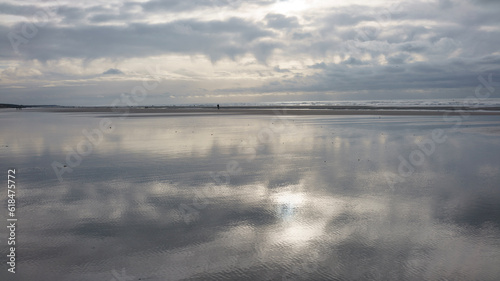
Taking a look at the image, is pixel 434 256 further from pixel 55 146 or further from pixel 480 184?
pixel 55 146

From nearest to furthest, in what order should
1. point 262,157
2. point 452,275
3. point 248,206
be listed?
point 452,275 → point 248,206 → point 262,157

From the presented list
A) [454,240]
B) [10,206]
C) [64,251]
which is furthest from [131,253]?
[454,240]

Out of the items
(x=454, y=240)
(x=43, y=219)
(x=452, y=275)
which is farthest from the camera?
(x=43, y=219)

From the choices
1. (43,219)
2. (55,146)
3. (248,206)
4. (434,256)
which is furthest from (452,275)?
(55,146)

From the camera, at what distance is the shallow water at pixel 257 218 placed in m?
6.13

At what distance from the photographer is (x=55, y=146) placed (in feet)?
66.7

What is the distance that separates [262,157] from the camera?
658 inches

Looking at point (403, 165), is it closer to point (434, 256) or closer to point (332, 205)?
point (332, 205)

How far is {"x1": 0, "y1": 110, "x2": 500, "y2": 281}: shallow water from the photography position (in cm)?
613

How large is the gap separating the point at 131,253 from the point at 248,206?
11.2 feet

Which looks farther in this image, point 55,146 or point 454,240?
point 55,146

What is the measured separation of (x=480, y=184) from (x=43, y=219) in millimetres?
12367

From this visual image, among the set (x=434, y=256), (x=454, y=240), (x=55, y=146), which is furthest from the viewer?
(x=55, y=146)

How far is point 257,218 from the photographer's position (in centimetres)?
838
